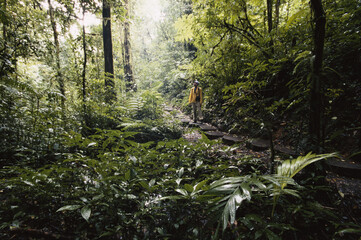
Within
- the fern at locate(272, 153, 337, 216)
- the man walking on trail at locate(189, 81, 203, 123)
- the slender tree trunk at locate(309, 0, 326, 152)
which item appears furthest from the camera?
the man walking on trail at locate(189, 81, 203, 123)

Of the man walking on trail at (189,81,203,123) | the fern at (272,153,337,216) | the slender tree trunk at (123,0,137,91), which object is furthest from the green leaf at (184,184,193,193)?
the slender tree trunk at (123,0,137,91)

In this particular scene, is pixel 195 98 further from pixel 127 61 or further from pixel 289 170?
pixel 289 170

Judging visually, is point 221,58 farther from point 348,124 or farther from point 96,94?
point 96,94

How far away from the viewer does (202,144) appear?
9.91 ft

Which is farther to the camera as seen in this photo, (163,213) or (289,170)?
(163,213)

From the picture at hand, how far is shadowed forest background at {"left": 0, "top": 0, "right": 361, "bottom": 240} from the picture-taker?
137 cm

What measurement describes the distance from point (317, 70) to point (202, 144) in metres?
1.96

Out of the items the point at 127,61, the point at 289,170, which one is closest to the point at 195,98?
the point at 127,61

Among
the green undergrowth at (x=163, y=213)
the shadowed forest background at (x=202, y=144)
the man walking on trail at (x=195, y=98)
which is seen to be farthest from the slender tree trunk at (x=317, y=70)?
the man walking on trail at (x=195, y=98)

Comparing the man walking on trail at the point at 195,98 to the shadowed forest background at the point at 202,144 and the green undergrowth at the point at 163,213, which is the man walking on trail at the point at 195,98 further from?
the green undergrowth at the point at 163,213

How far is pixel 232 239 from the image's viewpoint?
1.46 m

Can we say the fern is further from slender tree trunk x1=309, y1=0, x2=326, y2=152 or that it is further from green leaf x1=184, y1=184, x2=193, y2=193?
green leaf x1=184, y1=184, x2=193, y2=193

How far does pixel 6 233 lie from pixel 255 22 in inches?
293

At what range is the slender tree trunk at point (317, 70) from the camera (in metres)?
1.45
